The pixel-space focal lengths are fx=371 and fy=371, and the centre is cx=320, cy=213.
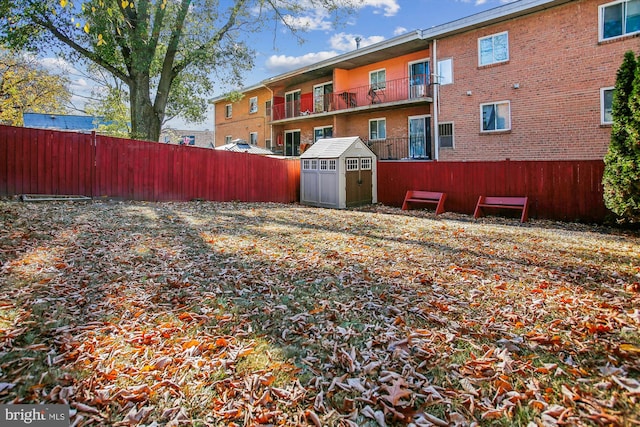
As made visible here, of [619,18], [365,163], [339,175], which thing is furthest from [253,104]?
[619,18]

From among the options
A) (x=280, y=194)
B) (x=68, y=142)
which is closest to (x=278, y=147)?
(x=280, y=194)

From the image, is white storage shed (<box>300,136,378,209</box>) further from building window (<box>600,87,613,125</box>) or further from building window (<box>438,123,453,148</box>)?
building window (<box>600,87,613,125</box>)

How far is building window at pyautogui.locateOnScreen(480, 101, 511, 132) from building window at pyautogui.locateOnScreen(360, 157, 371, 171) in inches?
203

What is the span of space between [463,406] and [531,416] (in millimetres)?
378

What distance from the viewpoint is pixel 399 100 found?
18.3 metres

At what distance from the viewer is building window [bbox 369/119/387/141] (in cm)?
2008

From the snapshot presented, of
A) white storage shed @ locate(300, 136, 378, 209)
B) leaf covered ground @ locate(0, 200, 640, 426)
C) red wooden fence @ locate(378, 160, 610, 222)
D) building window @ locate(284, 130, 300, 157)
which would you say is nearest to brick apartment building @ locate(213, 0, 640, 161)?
building window @ locate(284, 130, 300, 157)

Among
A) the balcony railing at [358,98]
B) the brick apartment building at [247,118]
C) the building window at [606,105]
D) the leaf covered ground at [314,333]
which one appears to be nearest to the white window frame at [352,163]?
the balcony railing at [358,98]

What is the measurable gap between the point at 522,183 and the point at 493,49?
7220 millimetres

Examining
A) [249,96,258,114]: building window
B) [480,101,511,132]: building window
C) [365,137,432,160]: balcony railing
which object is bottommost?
[365,137,432,160]: balcony railing

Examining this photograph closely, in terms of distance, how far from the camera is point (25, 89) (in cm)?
2689

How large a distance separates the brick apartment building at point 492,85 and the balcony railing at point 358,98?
0.20 ft

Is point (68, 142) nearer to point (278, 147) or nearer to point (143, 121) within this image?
point (143, 121)

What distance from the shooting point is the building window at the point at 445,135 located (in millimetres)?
16625
